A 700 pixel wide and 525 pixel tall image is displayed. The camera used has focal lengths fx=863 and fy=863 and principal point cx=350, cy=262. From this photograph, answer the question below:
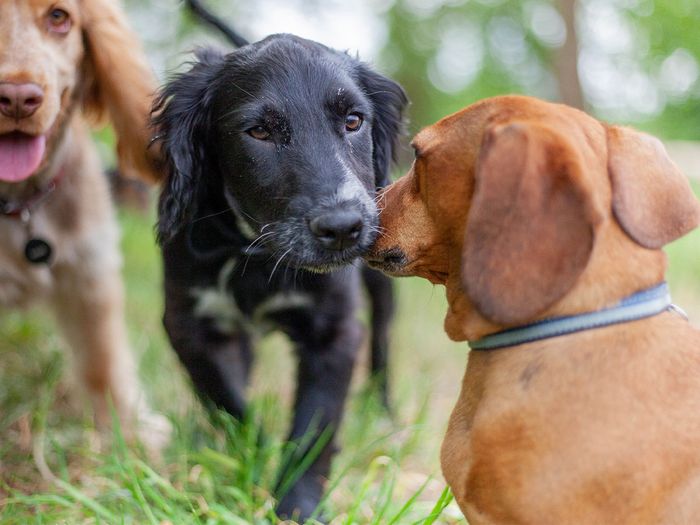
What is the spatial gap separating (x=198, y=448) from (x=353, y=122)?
4.82 ft

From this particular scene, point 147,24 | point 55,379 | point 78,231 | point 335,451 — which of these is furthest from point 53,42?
point 147,24

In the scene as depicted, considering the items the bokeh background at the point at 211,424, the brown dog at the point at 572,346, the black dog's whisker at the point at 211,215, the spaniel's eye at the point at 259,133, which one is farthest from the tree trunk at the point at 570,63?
the brown dog at the point at 572,346

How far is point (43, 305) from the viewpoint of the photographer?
3.80 meters

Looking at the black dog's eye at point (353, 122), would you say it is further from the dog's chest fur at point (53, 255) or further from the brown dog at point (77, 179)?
the dog's chest fur at point (53, 255)

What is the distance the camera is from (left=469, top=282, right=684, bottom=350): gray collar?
6.45 feet

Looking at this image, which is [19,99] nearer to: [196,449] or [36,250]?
[36,250]

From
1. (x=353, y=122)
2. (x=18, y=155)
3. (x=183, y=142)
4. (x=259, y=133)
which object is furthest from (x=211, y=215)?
(x=18, y=155)

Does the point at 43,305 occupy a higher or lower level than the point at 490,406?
lower

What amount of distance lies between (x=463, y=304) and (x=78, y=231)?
2.03m

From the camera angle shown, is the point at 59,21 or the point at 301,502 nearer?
the point at 301,502

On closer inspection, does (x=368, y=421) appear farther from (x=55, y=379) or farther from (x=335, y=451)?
(x=55, y=379)

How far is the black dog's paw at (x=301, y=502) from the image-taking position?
2.89 metres

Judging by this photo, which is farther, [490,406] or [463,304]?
[463,304]

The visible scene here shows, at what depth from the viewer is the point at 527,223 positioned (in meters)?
1.88
